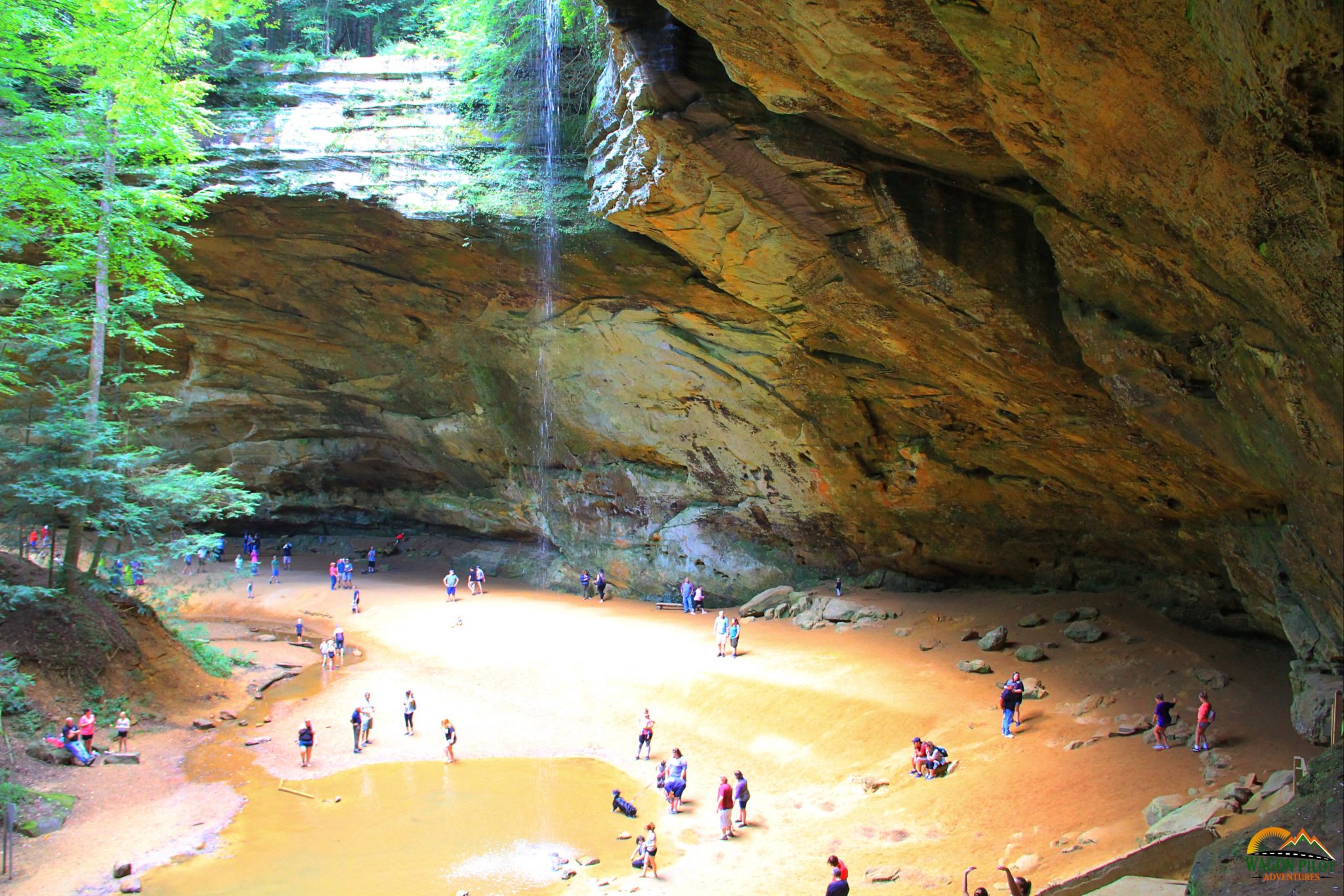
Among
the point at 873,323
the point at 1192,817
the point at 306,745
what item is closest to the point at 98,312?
the point at 306,745

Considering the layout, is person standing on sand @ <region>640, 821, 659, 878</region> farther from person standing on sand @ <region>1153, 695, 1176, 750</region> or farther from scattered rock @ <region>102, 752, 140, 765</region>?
scattered rock @ <region>102, 752, 140, 765</region>

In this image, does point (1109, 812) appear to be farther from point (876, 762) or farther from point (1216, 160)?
point (1216, 160)

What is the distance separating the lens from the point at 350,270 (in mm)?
22797

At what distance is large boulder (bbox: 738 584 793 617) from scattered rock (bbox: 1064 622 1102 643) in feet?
25.0

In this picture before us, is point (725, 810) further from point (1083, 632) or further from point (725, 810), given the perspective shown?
point (1083, 632)

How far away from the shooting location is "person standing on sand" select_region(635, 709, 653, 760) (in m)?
14.3

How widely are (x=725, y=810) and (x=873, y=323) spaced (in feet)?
27.8

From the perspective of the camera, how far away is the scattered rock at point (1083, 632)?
16.0 m

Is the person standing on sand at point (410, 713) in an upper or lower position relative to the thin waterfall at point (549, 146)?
lower

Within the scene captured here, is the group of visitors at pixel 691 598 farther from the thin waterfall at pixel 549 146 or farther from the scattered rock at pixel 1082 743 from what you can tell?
the scattered rock at pixel 1082 743

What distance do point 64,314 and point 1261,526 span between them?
68.7ft

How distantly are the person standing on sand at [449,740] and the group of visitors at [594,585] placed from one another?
36.5 ft

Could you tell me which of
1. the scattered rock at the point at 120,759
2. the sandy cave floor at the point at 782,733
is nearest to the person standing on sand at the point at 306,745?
the sandy cave floor at the point at 782,733

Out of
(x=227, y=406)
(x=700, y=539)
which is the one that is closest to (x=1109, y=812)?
(x=700, y=539)
